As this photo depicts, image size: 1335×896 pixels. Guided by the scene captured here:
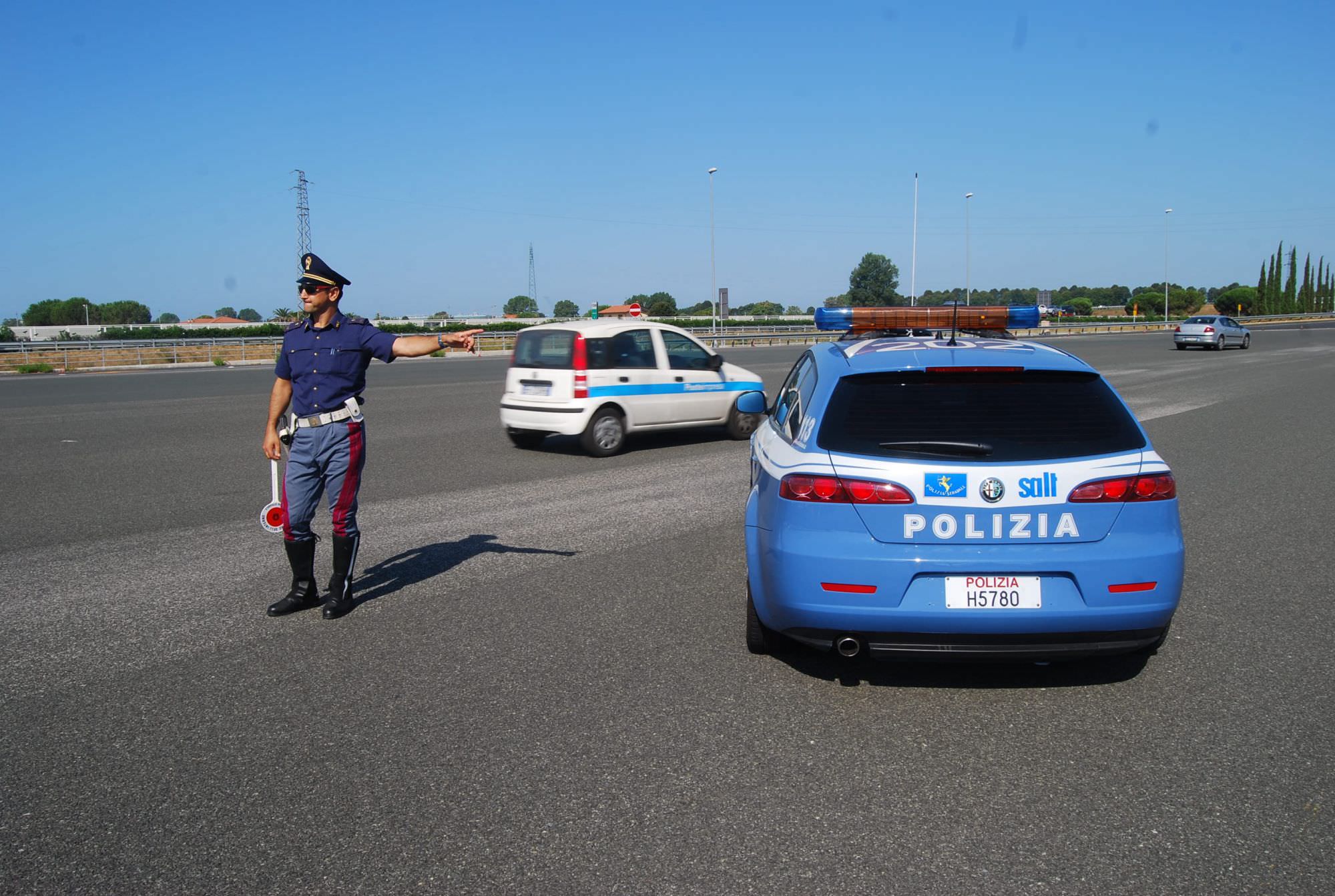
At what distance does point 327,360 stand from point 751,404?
274 centimetres

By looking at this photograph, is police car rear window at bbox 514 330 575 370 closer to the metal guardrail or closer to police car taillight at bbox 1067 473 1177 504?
police car taillight at bbox 1067 473 1177 504

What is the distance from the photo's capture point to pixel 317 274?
580 centimetres

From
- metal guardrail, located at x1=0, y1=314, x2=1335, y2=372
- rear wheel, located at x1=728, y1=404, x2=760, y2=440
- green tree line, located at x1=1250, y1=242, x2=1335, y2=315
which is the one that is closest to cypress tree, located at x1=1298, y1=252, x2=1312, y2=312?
green tree line, located at x1=1250, y1=242, x2=1335, y2=315

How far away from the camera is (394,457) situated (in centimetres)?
1260

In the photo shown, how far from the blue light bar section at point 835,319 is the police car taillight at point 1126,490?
415cm

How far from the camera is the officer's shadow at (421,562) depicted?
6534 millimetres

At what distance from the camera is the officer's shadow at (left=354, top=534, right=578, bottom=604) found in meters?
6.53

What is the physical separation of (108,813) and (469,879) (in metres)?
1.37

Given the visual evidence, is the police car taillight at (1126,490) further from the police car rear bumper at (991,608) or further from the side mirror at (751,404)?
the side mirror at (751,404)

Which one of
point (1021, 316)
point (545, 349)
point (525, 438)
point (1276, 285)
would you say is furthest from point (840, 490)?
point (1276, 285)

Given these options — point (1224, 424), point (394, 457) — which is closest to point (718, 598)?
point (394, 457)

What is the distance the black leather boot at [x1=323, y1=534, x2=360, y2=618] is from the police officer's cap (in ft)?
4.67

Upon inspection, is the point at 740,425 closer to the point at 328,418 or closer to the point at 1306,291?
the point at 328,418

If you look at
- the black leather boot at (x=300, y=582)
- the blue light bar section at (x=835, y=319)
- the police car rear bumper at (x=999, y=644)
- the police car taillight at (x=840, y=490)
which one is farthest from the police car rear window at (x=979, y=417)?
the blue light bar section at (x=835, y=319)
